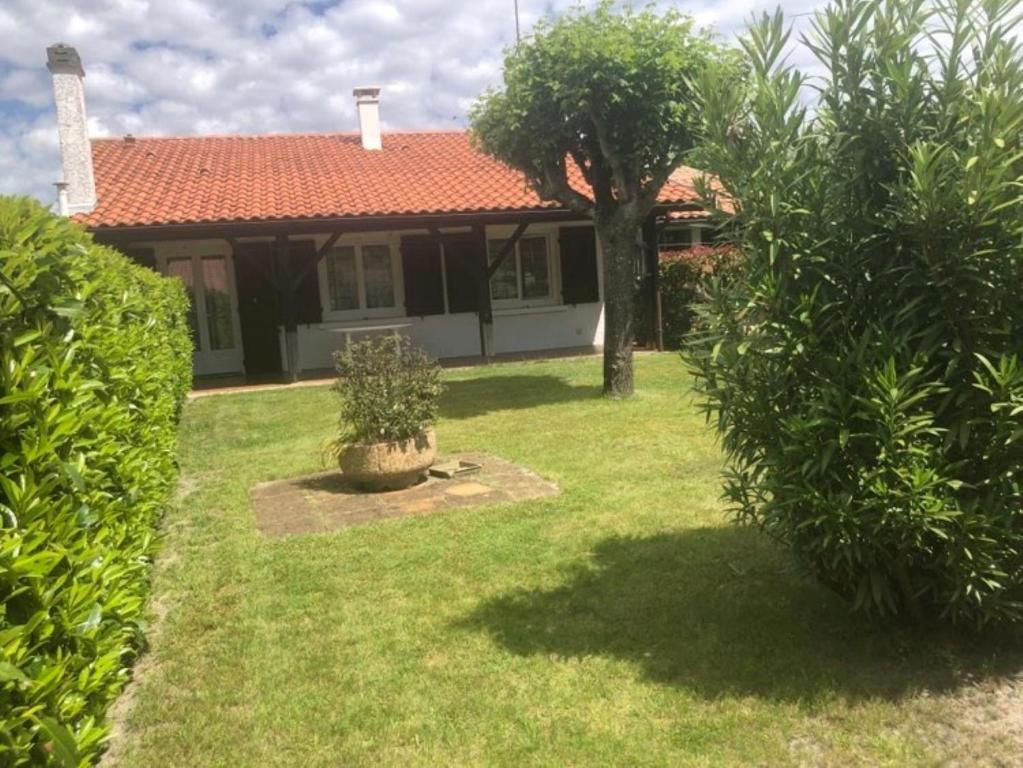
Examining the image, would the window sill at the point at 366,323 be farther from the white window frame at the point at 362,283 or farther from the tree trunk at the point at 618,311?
the tree trunk at the point at 618,311

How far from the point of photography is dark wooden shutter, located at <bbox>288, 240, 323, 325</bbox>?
1541 centimetres

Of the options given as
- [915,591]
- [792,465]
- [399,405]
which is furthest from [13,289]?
[399,405]

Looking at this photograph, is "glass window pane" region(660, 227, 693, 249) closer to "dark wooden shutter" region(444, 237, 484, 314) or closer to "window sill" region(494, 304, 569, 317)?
"window sill" region(494, 304, 569, 317)

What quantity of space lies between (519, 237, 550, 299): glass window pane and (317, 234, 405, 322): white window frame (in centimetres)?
261

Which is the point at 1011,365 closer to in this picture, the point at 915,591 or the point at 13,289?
the point at 915,591

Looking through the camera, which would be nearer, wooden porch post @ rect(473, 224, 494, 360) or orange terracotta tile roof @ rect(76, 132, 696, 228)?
orange terracotta tile roof @ rect(76, 132, 696, 228)

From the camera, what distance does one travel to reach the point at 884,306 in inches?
129

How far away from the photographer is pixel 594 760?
290cm

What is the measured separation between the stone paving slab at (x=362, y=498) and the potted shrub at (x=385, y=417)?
0.20m

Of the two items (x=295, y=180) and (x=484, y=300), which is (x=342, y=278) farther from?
(x=484, y=300)

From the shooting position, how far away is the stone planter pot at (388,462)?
648 centimetres

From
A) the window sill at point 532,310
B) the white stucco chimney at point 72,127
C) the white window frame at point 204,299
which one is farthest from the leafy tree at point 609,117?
the white stucco chimney at point 72,127

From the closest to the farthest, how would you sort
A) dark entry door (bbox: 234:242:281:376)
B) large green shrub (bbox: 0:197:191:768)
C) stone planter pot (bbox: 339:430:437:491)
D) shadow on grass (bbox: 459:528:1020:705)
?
large green shrub (bbox: 0:197:191:768)
shadow on grass (bbox: 459:528:1020:705)
stone planter pot (bbox: 339:430:437:491)
dark entry door (bbox: 234:242:281:376)

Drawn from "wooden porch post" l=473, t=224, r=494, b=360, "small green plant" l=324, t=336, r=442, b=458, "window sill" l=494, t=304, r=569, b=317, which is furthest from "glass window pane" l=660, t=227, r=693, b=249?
"small green plant" l=324, t=336, r=442, b=458
